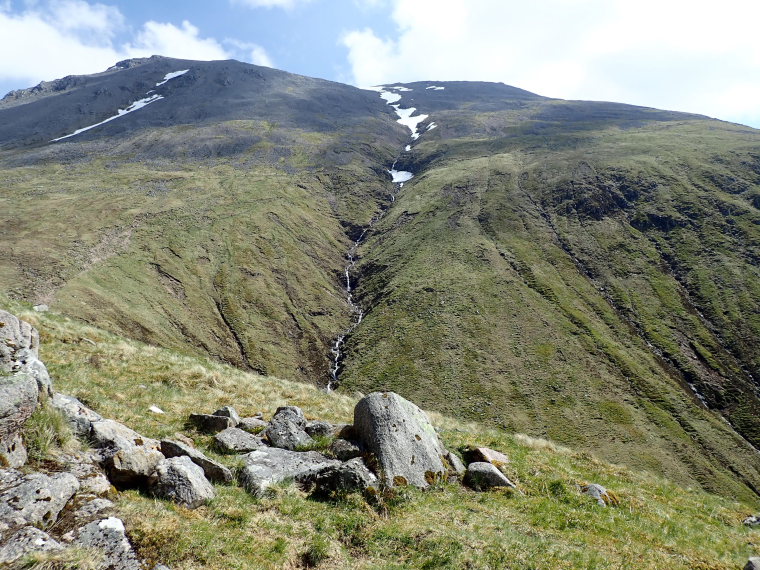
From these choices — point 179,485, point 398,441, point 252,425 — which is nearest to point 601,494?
point 398,441

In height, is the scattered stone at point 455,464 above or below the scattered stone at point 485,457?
above

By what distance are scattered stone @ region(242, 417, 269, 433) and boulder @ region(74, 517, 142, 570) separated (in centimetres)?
859

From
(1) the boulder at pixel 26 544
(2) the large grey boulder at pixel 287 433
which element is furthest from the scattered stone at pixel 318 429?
(1) the boulder at pixel 26 544

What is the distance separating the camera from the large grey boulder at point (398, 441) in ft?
47.1

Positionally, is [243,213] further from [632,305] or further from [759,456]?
→ [759,456]

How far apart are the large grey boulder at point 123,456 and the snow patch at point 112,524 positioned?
73.7 inches

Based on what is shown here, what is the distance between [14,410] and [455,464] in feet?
44.0

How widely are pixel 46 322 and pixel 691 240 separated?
148 m

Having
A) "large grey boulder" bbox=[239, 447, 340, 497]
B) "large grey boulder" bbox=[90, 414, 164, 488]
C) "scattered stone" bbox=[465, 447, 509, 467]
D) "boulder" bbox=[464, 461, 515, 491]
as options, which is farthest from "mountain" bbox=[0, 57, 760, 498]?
"large grey boulder" bbox=[90, 414, 164, 488]

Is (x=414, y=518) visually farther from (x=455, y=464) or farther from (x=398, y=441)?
(x=455, y=464)

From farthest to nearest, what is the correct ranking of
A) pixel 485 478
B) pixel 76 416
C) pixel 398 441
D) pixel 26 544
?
pixel 485 478
pixel 398 441
pixel 76 416
pixel 26 544

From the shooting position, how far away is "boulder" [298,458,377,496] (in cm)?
1262

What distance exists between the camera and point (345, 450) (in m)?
14.9

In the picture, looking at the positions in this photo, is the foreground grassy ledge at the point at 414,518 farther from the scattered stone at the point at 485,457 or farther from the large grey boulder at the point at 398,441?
the large grey boulder at the point at 398,441
